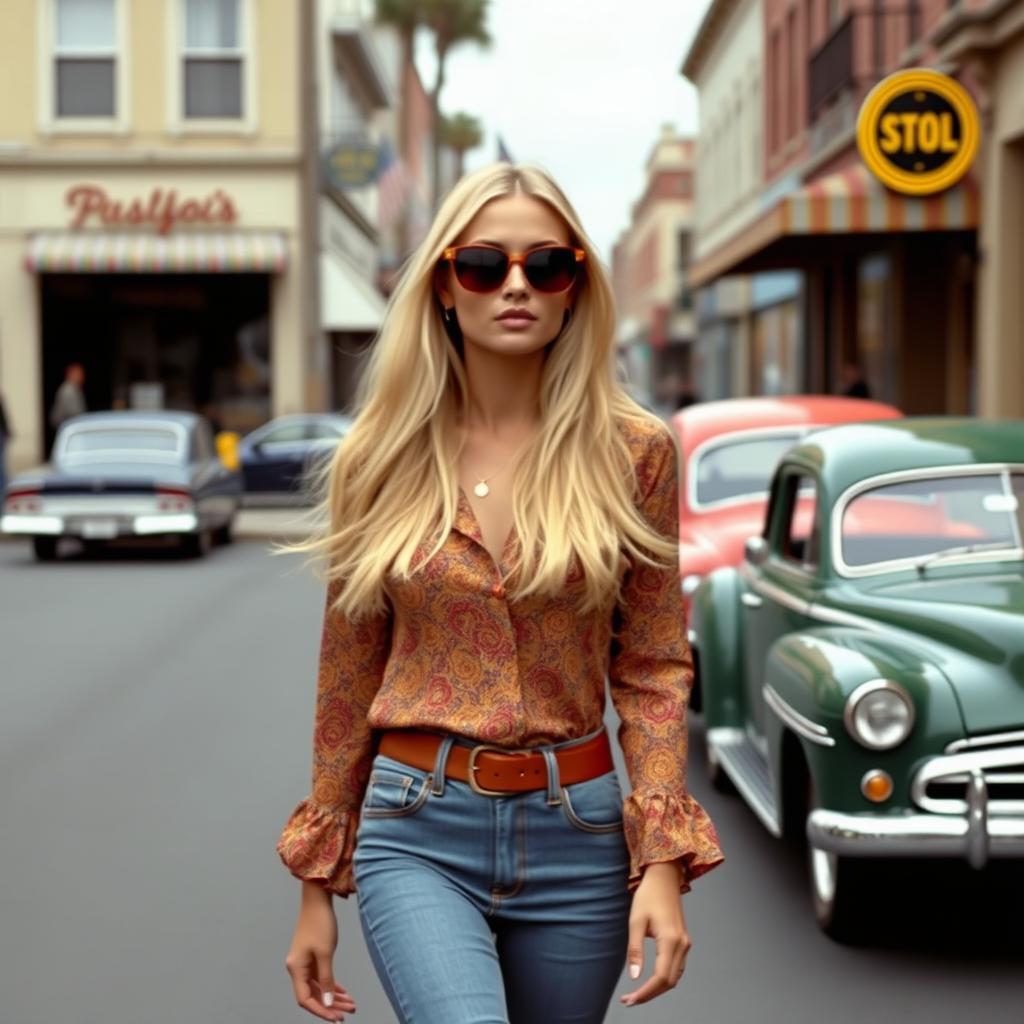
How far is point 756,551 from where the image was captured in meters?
7.60

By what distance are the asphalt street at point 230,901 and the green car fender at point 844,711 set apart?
20.9 inches

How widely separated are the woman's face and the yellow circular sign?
1758 centimetres

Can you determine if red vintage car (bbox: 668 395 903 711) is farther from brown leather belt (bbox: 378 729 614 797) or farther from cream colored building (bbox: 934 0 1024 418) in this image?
cream colored building (bbox: 934 0 1024 418)

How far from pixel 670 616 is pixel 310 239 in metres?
25.8

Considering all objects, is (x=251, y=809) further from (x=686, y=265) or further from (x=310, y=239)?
(x=686, y=265)

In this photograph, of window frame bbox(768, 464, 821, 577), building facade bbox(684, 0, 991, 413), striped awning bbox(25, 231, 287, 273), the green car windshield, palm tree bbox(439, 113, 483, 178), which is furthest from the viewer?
palm tree bbox(439, 113, 483, 178)

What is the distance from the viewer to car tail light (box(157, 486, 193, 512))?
1827 centimetres

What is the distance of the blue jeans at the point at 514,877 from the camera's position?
2592mm

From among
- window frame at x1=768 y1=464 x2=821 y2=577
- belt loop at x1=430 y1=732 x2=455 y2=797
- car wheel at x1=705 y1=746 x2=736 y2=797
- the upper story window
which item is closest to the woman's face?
belt loop at x1=430 y1=732 x2=455 y2=797

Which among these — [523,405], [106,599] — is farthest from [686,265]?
[523,405]

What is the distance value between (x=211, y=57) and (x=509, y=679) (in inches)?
1238

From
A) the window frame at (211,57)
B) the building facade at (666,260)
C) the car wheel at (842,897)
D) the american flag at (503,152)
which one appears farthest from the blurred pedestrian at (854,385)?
the building facade at (666,260)

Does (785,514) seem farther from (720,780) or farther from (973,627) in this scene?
(973,627)

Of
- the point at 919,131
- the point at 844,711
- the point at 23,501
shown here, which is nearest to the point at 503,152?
the point at 844,711
